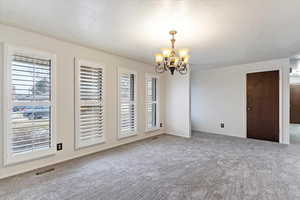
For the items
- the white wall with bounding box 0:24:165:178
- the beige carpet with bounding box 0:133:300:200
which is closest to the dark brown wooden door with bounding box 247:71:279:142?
the beige carpet with bounding box 0:133:300:200

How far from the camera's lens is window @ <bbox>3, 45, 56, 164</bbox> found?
241 centimetres

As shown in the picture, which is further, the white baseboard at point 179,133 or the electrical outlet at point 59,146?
the white baseboard at point 179,133

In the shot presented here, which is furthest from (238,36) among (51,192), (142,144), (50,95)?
(51,192)

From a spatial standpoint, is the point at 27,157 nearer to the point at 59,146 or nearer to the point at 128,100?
the point at 59,146

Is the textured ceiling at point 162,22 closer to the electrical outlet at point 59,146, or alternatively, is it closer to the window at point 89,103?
the window at point 89,103

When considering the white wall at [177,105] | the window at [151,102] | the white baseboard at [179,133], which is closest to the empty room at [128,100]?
the window at [151,102]

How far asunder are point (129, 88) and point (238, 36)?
281cm

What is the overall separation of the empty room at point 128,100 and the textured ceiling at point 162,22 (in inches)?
0.7

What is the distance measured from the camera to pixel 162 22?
2.29 m

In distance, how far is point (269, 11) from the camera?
1.99m

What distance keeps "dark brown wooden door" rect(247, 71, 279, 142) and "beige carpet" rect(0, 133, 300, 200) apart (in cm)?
91

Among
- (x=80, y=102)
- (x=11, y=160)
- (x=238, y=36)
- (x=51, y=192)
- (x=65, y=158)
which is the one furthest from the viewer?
(x=80, y=102)

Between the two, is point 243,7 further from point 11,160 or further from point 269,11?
point 11,160

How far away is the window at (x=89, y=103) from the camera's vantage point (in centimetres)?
327
